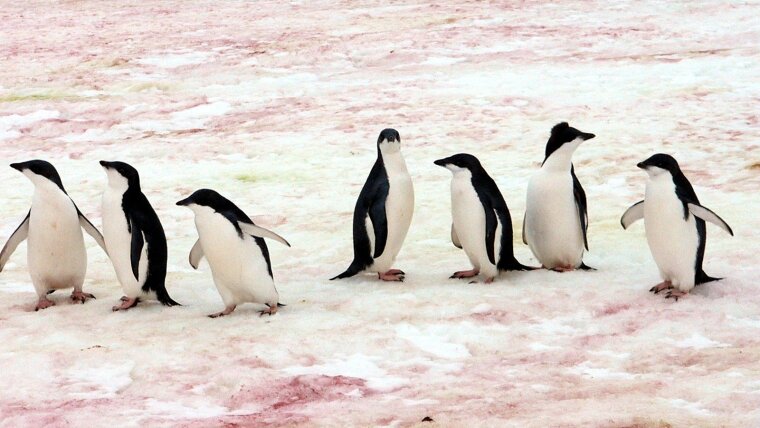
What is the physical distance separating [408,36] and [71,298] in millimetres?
10633

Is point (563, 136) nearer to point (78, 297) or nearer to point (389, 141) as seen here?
point (389, 141)

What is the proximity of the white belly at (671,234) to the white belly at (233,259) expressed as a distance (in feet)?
6.10

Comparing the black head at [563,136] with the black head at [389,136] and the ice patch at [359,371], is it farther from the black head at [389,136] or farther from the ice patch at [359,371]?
the ice patch at [359,371]

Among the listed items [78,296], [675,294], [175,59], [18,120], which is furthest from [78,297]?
[175,59]

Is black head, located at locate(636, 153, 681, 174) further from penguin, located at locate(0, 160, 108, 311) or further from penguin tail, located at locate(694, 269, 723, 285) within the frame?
penguin, located at locate(0, 160, 108, 311)

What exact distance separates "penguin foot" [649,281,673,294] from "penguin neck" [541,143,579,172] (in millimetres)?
862

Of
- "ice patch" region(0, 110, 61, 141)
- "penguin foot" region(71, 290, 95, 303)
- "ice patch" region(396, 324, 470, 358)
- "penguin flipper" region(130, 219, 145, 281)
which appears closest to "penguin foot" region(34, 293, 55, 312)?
"penguin foot" region(71, 290, 95, 303)

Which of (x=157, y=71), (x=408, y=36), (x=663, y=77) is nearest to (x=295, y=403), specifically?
(x=663, y=77)

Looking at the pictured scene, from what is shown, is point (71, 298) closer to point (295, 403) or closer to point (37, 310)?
point (37, 310)

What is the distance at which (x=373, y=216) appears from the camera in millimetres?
5664

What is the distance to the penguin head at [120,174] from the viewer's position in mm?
5129

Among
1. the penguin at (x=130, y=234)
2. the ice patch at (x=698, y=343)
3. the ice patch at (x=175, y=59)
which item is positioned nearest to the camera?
the ice patch at (x=698, y=343)

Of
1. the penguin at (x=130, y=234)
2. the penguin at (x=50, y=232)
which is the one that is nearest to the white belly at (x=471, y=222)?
the penguin at (x=130, y=234)

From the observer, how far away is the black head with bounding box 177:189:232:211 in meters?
4.94
